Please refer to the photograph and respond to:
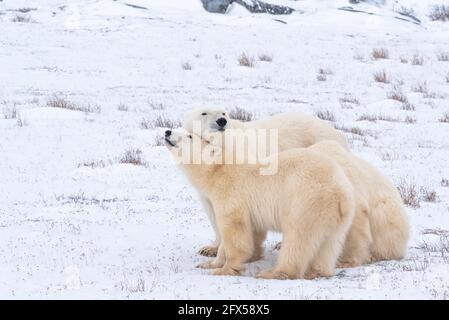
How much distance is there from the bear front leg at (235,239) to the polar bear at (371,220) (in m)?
0.77

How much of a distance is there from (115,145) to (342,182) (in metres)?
5.87

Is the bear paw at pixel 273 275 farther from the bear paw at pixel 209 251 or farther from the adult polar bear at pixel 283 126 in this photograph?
the adult polar bear at pixel 283 126

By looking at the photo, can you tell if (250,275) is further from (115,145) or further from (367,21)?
(367,21)

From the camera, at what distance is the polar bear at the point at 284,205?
5191mm

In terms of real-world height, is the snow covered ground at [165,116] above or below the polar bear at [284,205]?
below

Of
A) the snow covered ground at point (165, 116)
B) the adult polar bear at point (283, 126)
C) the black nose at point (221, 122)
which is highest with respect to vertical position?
the black nose at point (221, 122)

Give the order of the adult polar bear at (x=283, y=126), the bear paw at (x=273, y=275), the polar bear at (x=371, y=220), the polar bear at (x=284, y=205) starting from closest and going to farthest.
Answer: the polar bear at (x=284, y=205)
the bear paw at (x=273, y=275)
the polar bear at (x=371, y=220)
the adult polar bear at (x=283, y=126)

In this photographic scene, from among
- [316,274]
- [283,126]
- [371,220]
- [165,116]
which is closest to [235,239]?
[316,274]

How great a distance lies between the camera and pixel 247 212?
18.0ft

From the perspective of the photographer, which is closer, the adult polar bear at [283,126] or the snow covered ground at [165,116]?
the snow covered ground at [165,116]

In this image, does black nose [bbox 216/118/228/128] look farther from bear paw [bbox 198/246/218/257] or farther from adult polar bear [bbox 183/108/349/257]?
bear paw [bbox 198/246/218/257]

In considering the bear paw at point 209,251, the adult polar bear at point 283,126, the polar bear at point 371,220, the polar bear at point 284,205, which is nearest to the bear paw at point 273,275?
the polar bear at point 284,205

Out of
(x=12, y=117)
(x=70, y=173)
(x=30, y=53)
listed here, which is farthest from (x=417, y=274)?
(x=30, y=53)

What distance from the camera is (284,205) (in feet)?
17.5
